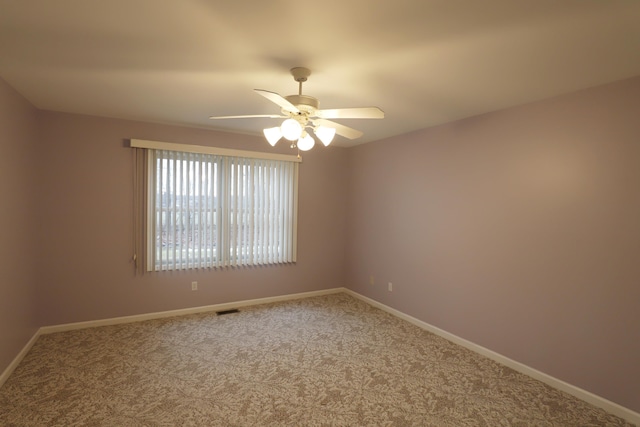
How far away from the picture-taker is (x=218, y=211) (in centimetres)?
428

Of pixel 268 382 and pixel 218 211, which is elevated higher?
pixel 218 211

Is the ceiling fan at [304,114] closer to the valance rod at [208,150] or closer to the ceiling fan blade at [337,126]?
the ceiling fan blade at [337,126]

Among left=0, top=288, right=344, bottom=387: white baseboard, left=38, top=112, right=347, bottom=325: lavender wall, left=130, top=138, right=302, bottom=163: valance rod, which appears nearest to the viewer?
left=0, top=288, right=344, bottom=387: white baseboard

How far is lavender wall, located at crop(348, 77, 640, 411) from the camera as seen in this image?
2354 mm

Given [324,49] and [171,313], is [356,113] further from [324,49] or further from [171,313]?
[171,313]

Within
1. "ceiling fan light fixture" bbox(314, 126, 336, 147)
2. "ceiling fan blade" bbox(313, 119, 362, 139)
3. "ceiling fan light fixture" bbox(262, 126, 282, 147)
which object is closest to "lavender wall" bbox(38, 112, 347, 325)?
"ceiling fan light fixture" bbox(262, 126, 282, 147)

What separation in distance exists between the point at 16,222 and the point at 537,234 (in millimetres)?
4707

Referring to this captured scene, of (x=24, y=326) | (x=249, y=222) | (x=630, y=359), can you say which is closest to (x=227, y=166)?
(x=249, y=222)

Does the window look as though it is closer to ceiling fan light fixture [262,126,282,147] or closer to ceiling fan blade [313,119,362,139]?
ceiling fan light fixture [262,126,282,147]

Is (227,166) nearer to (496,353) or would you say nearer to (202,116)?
(202,116)

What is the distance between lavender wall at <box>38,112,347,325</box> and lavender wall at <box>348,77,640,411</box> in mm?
2545

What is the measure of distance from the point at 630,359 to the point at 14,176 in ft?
17.0

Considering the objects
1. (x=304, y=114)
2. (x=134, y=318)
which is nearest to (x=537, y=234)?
(x=304, y=114)

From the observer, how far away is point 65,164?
3.53 m
